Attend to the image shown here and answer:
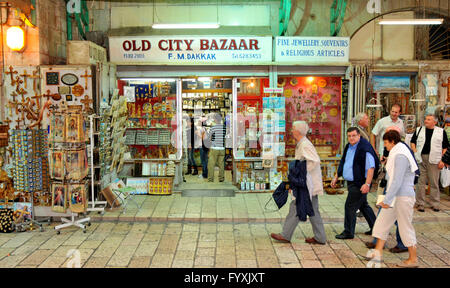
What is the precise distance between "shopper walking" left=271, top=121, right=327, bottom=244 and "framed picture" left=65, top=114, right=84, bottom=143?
3.81m

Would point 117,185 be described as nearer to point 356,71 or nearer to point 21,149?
point 21,149

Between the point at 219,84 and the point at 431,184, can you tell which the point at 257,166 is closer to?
the point at 219,84

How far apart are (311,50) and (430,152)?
348 cm

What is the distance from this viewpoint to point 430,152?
27.6ft

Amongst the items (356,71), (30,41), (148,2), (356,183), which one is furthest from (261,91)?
(30,41)

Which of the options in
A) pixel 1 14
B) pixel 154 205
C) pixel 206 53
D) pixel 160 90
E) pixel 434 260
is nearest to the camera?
pixel 434 260

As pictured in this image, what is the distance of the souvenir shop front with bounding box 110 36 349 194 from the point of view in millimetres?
9773

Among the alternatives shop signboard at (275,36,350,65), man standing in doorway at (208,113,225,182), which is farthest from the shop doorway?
shop signboard at (275,36,350,65)

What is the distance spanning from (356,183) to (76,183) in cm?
486

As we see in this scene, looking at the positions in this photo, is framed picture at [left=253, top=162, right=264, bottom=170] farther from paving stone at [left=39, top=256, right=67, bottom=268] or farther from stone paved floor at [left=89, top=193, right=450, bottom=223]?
paving stone at [left=39, top=256, right=67, bottom=268]

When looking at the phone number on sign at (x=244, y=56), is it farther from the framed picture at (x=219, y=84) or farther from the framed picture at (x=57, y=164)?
the framed picture at (x=57, y=164)

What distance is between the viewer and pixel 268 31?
10086 mm

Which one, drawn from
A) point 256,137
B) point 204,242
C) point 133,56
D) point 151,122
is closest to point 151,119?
point 151,122

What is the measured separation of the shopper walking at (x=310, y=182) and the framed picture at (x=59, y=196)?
382 centimetres
